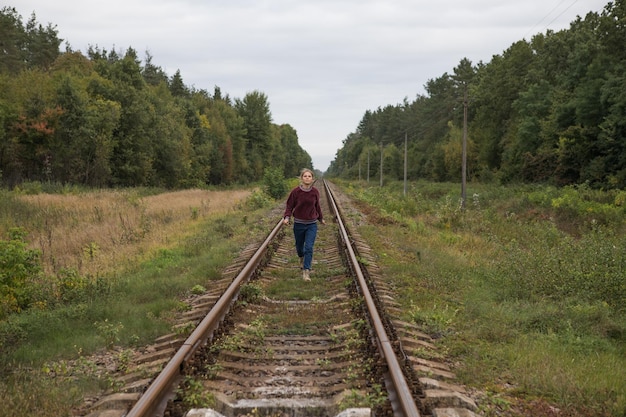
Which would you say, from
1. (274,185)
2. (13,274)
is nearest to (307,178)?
(13,274)

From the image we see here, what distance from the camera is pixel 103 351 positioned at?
5992mm

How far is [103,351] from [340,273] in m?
4.59

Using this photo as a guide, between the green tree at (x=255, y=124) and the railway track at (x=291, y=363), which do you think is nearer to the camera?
the railway track at (x=291, y=363)

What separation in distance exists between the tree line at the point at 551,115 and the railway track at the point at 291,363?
27.3m

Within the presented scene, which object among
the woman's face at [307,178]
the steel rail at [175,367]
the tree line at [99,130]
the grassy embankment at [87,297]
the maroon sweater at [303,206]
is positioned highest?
the tree line at [99,130]

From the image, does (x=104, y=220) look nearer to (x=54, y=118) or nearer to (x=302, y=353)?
(x=302, y=353)

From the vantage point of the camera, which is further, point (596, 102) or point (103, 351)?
point (596, 102)

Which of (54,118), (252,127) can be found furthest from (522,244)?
(252,127)

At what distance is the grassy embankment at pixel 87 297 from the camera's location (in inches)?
194

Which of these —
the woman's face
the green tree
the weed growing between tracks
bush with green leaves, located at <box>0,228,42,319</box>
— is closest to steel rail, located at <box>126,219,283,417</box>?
the weed growing between tracks

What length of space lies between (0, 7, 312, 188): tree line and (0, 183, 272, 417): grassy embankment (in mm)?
24550

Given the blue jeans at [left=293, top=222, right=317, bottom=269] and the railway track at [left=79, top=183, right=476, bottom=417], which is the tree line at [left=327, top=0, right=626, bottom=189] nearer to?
the blue jeans at [left=293, top=222, right=317, bottom=269]

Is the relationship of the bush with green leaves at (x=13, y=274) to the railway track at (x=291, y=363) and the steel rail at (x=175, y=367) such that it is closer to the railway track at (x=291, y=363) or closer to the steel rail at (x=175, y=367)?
the railway track at (x=291, y=363)

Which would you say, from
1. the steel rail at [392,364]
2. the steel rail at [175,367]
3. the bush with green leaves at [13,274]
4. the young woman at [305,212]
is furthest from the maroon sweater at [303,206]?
the bush with green leaves at [13,274]
